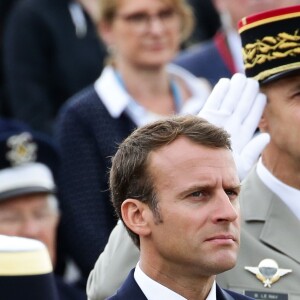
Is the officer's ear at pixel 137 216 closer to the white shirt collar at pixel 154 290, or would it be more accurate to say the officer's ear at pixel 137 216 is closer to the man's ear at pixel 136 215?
the man's ear at pixel 136 215

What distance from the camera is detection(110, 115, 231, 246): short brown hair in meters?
4.40

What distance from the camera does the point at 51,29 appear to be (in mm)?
8320

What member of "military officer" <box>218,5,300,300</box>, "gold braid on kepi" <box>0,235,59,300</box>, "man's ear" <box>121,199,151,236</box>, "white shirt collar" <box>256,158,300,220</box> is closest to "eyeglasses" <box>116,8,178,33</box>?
"military officer" <box>218,5,300,300</box>

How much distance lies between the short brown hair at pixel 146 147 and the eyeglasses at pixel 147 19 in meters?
2.98

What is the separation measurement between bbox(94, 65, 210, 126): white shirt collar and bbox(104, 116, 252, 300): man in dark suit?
2516 millimetres

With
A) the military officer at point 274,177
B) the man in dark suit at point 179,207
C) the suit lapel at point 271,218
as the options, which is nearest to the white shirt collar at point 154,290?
the man in dark suit at point 179,207

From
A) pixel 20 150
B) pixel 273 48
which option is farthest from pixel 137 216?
pixel 20 150

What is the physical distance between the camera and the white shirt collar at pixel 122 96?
23.0 ft

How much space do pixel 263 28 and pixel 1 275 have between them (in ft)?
6.86

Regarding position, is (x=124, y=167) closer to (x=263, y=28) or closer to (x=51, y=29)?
(x=263, y=28)

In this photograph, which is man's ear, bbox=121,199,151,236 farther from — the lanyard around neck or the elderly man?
the lanyard around neck

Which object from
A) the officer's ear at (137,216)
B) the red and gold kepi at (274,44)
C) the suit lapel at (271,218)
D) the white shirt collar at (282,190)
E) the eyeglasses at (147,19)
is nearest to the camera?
the officer's ear at (137,216)

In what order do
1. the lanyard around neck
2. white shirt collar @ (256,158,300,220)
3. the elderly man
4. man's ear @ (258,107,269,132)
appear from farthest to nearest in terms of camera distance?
the lanyard around neck → the elderly man → man's ear @ (258,107,269,132) → white shirt collar @ (256,158,300,220)

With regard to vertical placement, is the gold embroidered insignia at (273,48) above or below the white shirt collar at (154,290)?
above
